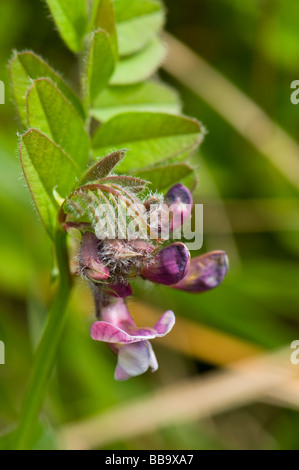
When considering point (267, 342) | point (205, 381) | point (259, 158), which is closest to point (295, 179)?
point (259, 158)

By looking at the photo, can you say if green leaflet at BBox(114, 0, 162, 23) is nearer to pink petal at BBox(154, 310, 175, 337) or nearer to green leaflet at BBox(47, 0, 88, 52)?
green leaflet at BBox(47, 0, 88, 52)

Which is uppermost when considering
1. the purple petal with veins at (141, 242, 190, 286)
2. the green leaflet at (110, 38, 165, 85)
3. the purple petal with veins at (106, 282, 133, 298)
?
the green leaflet at (110, 38, 165, 85)

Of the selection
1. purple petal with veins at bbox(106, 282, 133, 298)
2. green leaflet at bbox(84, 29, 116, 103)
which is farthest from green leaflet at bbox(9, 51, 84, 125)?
purple petal with veins at bbox(106, 282, 133, 298)

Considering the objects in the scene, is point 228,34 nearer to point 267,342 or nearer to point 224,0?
point 224,0

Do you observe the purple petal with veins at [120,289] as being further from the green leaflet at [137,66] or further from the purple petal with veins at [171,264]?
the green leaflet at [137,66]

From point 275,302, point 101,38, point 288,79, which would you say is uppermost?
point 288,79

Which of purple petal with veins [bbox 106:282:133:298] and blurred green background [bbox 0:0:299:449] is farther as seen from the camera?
blurred green background [bbox 0:0:299:449]
